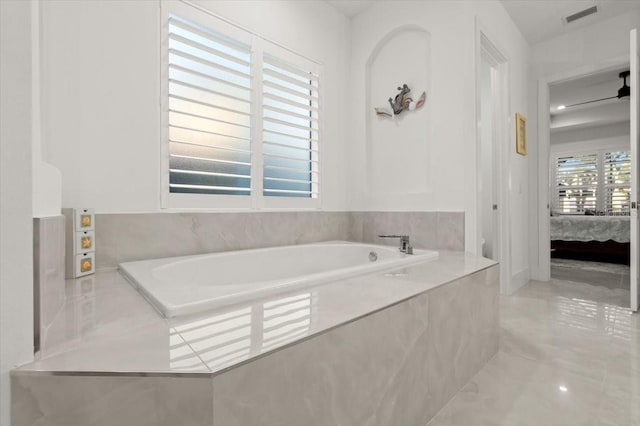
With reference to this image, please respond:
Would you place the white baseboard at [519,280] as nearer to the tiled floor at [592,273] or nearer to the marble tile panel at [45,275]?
the tiled floor at [592,273]

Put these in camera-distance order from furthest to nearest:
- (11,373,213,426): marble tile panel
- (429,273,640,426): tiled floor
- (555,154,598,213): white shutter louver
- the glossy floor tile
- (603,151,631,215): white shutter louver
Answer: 1. (555,154,598,213): white shutter louver
2. (603,151,631,215): white shutter louver
3. the glossy floor tile
4. (429,273,640,426): tiled floor
5. (11,373,213,426): marble tile panel

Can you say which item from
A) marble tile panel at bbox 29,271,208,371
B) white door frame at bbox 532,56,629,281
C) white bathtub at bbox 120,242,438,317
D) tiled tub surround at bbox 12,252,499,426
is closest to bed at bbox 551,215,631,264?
white door frame at bbox 532,56,629,281

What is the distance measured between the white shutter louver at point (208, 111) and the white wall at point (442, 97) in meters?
1.08

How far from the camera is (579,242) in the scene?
483 centimetres

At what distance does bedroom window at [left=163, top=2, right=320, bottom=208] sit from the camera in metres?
1.82

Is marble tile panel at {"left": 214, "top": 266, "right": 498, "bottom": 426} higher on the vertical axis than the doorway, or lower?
lower

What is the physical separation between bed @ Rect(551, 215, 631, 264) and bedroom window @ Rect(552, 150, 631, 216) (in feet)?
5.86

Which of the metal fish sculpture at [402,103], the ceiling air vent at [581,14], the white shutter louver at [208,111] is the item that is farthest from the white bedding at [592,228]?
the white shutter louver at [208,111]

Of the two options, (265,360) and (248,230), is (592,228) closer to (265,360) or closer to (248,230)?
(248,230)

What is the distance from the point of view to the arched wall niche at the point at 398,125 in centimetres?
243

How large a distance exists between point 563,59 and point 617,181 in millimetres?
4395

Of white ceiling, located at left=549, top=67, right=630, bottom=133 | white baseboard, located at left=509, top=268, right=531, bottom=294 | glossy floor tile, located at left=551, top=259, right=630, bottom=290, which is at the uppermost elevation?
white ceiling, located at left=549, top=67, right=630, bottom=133

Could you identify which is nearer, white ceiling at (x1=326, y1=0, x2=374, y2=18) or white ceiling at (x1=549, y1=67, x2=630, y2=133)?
white ceiling at (x1=326, y1=0, x2=374, y2=18)

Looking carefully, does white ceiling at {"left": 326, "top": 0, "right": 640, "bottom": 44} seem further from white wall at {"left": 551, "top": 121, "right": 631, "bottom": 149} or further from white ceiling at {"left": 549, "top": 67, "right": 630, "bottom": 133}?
white wall at {"left": 551, "top": 121, "right": 631, "bottom": 149}
